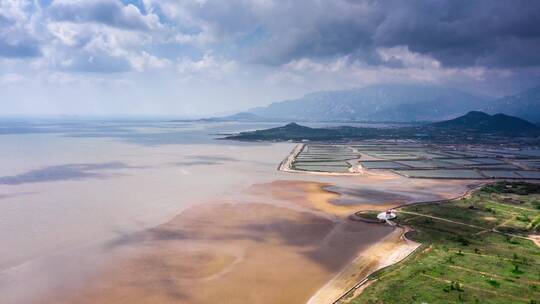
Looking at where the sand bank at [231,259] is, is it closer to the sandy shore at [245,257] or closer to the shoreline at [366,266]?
the sandy shore at [245,257]

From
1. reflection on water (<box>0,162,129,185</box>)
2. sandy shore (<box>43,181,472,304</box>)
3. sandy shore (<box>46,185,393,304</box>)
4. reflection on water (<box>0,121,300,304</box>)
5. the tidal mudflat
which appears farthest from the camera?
reflection on water (<box>0,162,129,185</box>)

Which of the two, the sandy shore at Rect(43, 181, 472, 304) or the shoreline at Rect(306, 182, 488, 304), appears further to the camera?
the sandy shore at Rect(43, 181, 472, 304)

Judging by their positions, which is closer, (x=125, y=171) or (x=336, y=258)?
(x=336, y=258)

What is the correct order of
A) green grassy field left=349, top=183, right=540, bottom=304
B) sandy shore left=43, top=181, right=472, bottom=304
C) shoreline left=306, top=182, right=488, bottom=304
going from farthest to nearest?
sandy shore left=43, top=181, right=472, bottom=304 → shoreline left=306, top=182, right=488, bottom=304 → green grassy field left=349, top=183, right=540, bottom=304

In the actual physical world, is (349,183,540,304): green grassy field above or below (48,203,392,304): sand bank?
above

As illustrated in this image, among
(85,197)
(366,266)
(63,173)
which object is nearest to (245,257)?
(366,266)

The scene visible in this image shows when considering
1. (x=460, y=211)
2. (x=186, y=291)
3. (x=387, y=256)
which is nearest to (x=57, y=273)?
(x=186, y=291)

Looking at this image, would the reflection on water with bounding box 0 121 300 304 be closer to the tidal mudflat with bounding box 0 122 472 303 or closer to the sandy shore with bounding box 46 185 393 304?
the tidal mudflat with bounding box 0 122 472 303

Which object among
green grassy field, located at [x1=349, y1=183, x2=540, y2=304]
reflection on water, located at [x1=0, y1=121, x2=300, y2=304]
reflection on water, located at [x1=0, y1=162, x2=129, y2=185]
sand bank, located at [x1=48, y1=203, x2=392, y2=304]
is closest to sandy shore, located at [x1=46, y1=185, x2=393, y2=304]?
sand bank, located at [x1=48, y1=203, x2=392, y2=304]

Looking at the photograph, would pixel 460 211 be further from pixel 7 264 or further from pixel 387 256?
pixel 7 264
